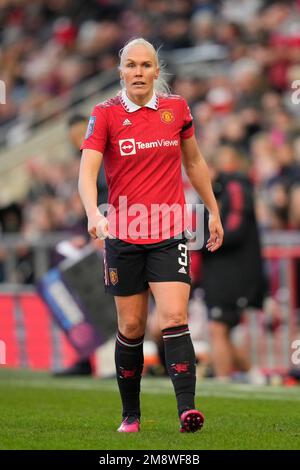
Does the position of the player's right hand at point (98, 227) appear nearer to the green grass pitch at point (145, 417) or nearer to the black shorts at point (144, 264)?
the black shorts at point (144, 264)

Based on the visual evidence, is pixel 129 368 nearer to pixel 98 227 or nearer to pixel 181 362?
pixel 181 362

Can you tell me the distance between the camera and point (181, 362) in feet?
25.7

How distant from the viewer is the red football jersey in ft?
25.9

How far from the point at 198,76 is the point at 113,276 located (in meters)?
11.6

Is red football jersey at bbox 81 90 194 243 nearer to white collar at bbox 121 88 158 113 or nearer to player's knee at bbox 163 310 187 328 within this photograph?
Result: white collar at bbox 121 88 158 113

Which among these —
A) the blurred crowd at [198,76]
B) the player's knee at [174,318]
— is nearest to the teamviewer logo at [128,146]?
the player's knee at [174,318]

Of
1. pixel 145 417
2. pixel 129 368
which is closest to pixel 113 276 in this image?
pixel 129 368

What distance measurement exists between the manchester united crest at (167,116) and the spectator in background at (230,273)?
15.4ft

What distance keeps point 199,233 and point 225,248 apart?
1.39 feet

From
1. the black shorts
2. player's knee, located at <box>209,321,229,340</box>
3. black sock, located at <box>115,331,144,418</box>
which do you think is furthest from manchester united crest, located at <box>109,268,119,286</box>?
player's knee, located at <box>209,321,229,340</box>

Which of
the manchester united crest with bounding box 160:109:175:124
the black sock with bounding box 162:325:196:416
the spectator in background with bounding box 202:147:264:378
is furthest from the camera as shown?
the spectator in background with bounding box 202:147:264:378
